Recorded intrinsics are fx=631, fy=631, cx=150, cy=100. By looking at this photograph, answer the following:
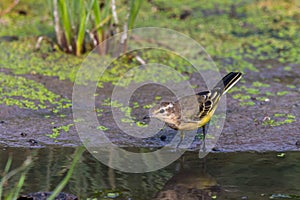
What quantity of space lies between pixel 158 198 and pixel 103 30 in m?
4.05

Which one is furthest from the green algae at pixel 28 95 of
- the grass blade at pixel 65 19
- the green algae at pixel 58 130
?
the grass blade at pixel 65 19

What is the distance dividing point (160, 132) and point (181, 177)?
127cm

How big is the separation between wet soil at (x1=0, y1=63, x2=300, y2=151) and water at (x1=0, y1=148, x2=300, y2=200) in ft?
0.77

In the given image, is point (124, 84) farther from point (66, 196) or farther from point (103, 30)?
point (66, 196)

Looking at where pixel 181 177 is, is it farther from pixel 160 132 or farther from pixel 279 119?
pixel 279 119

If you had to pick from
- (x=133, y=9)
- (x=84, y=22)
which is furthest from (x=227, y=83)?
(x=84, y=22)

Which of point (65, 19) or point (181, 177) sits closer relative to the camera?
point (181, 177)

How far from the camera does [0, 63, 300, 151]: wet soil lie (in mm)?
6764

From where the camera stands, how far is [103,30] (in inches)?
351

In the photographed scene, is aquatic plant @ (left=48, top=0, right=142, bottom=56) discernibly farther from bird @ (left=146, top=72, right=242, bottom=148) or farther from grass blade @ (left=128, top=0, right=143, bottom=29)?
bird @ (left=146, top=72, right=242, bottom=148)

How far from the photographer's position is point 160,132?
7133mm

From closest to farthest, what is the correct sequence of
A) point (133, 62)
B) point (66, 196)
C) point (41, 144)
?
point (66, 196), point (41, 144), point (133, 62)

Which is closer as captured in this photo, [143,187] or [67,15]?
[143,187]

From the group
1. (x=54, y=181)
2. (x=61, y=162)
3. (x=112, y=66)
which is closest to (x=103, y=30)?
(x=112, y=66)
